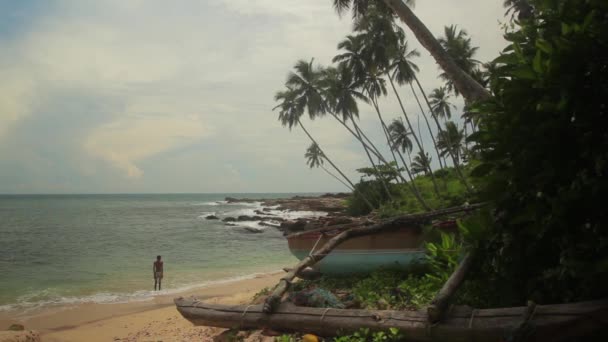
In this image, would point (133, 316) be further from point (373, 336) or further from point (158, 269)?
point (373, 336)

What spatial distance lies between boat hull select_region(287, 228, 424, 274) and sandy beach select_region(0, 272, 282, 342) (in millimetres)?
2795

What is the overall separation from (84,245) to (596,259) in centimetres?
2949

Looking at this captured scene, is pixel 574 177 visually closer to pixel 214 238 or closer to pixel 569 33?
pixel 569 33

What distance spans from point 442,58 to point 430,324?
21.6 feet

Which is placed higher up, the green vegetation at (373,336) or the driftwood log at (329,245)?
the driftwood log at (329,245)

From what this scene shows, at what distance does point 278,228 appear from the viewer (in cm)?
3931

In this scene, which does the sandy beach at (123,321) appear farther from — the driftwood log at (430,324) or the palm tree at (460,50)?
the palm tree at (460,50)

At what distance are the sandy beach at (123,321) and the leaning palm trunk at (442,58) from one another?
7010 millimetres

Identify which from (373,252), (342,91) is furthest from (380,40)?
(373,252)

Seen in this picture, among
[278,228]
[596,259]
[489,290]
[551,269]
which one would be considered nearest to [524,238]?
[551,269]

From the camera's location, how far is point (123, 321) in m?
10.3

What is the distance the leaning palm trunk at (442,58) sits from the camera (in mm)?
8828

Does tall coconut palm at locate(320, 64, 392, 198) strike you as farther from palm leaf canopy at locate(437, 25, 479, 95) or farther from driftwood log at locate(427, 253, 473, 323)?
driftwood log at locate(427, 253, 473, 323)

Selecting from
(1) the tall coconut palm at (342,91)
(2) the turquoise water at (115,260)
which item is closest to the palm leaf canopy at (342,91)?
(1) the tall coconut palm at (342,91)
